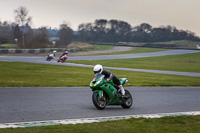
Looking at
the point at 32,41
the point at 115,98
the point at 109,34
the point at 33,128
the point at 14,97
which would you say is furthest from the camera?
the point at 109,34

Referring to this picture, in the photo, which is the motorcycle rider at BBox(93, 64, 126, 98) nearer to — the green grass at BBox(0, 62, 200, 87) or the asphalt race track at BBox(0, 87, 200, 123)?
the asphalt race track at BBox(0, 87, 200, 123)

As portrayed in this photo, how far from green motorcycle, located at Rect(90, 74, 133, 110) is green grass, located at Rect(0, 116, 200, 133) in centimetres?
164

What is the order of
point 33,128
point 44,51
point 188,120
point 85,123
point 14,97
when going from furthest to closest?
point 44,51 → point 14,97 → point 188,120 → point 85,123 → point 33,128

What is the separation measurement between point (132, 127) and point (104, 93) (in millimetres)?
2861

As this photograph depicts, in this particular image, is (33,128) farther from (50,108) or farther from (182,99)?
(182,99)

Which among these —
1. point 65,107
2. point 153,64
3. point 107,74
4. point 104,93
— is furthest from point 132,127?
point 153,64

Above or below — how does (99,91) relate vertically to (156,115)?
above

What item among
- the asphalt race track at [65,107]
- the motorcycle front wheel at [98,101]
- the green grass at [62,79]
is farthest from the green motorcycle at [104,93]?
the green grass at [62,79]

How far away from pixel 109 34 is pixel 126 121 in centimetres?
13989

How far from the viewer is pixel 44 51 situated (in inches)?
2361

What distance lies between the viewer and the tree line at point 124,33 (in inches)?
5453

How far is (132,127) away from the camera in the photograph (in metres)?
6.96

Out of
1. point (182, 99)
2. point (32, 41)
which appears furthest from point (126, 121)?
point (32, 41)

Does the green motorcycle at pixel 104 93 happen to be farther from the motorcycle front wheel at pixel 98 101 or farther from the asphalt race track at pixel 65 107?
the asphalt race track at pixel 65 107
